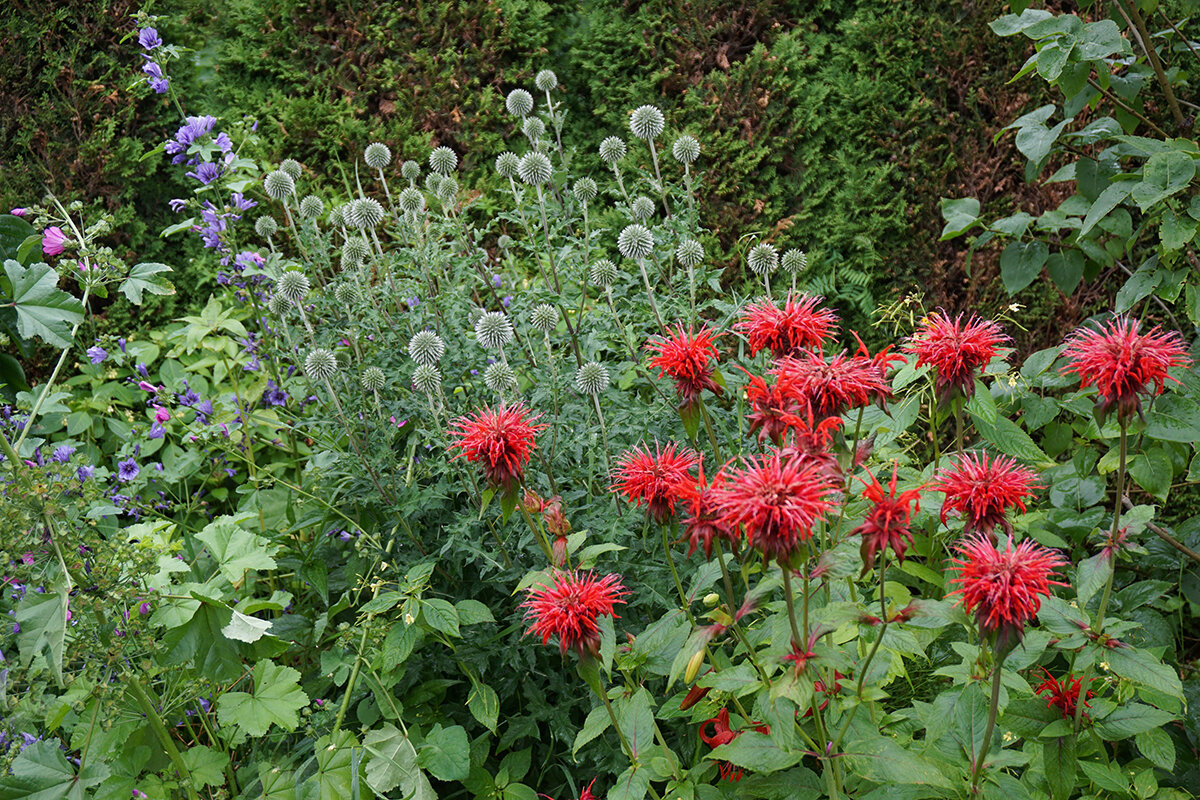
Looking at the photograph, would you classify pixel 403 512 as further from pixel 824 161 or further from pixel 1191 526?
pixel 824 161

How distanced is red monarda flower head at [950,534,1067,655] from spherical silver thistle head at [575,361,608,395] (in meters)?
1.26

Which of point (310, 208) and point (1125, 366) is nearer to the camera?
→ point (1125, 366)

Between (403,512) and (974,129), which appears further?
(974,129)

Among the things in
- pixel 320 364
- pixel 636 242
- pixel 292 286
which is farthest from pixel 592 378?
pixel 292 286

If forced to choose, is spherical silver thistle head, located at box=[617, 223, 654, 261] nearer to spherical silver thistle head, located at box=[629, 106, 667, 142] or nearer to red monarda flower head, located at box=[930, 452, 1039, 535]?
spherical silver thistle head, located at box=[629, 106, 667, 142]

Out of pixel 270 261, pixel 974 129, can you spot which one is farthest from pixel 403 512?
pixel 974 129

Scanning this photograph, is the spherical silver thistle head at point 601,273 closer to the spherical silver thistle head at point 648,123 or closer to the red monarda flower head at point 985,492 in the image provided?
the spherical silver thistle head at point 648,123

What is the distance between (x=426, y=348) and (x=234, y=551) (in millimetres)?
720

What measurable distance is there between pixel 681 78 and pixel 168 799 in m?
3.60

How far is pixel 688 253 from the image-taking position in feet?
8.84

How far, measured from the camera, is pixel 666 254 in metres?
2.89

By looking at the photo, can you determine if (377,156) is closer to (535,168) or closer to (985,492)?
(535,168)

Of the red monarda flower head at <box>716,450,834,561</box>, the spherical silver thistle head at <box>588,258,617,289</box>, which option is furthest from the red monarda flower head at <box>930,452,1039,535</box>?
the spherical silver thistle head at <box>588,258,617,289</box>

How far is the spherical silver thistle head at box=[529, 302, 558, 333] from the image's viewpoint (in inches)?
95.7
